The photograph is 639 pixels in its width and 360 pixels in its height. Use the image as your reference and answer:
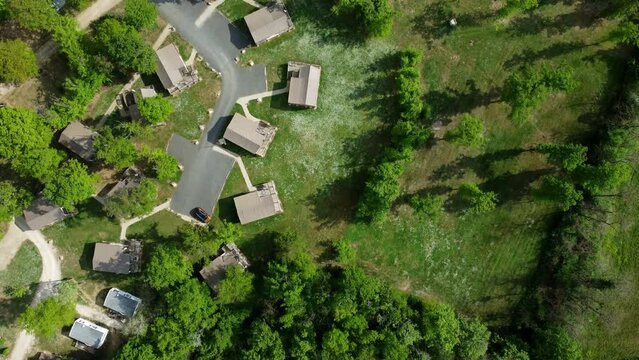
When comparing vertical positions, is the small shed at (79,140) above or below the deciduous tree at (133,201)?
above

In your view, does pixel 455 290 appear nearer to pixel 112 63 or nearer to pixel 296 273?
pixel 296 273

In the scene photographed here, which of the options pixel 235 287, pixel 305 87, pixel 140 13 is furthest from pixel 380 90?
pixel 140 13

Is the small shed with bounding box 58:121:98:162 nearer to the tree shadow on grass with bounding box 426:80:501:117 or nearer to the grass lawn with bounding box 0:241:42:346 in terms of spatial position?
the grass lawn with bounding box 0:241:42:346

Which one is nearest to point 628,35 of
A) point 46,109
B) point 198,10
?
point 198,10

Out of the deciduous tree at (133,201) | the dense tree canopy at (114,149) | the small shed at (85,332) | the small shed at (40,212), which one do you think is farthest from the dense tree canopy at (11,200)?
the small shed at (85,332)

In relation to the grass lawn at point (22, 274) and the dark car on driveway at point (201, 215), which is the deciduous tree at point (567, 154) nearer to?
the dark car on driveway at point (201, 215)
